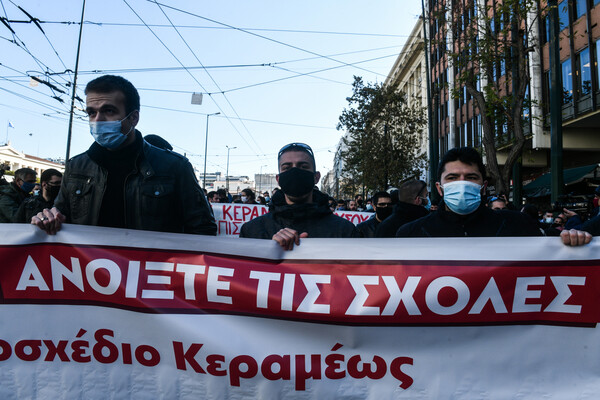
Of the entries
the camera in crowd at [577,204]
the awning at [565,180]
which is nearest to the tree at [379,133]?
the awning at [565,180]

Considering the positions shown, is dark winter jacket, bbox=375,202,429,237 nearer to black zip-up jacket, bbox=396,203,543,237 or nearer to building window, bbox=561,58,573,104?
black zip-up jacket, bbox=396,203,543,237

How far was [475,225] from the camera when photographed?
2.85 m

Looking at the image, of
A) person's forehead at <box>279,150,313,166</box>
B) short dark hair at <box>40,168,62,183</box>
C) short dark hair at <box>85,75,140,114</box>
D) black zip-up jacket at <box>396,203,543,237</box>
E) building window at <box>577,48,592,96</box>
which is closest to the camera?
short dark hair at <box>85,75,140,114</box>

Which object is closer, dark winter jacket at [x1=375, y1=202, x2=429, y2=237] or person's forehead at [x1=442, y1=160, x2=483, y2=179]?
person's forehead at [x1=442, y1=160, x2=483, y2=179]

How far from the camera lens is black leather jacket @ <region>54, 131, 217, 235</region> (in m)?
2.60

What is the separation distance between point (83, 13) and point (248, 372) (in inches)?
749

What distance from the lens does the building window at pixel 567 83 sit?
18.4m

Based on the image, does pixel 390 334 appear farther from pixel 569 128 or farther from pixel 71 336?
pixel 569 128

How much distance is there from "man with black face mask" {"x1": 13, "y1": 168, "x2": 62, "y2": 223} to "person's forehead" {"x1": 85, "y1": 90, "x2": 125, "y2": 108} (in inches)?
108

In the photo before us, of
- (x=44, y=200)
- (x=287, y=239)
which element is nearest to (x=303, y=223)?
(x=287, y=239)

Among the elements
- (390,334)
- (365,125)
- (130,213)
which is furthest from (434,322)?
(365,125)

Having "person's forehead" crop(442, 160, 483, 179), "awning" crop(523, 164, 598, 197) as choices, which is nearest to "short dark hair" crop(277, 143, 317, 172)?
"person's forehead" crop(442, 160, 483, 179)

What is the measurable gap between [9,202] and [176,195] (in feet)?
13.2

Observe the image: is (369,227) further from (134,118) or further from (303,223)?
(134,118)
